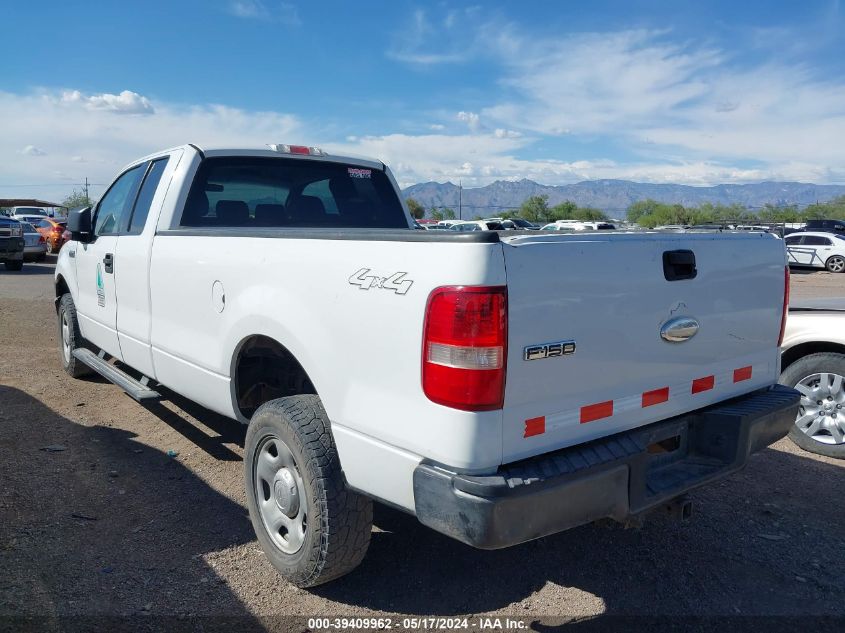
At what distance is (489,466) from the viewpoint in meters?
2.37

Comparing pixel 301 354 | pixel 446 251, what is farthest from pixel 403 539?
pixel 446 251

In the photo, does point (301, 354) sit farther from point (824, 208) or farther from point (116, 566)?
point (824, 208)

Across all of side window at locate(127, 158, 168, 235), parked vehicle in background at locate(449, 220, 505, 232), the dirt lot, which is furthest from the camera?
side window at locate(127, 158, 168, 235)

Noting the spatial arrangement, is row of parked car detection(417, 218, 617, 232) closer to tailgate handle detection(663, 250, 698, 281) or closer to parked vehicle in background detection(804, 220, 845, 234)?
tailgate handle detection(663, 250, 698, 281)

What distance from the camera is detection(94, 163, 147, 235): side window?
5121 mm

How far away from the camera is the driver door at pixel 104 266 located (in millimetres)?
5059

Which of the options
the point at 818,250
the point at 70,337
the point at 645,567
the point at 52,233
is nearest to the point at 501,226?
the point at 70,337

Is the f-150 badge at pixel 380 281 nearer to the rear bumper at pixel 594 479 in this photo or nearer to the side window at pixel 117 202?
the rear bumper at pixel 594 479

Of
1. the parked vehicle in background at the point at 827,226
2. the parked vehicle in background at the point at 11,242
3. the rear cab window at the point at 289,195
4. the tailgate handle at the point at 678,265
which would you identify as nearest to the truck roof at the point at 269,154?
the rear cab window at the point at 289,195

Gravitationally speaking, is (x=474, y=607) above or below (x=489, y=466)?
below

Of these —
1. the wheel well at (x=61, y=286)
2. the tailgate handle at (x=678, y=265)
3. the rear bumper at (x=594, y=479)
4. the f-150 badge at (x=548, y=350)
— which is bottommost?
the rear bumper at (x=594, y=479)

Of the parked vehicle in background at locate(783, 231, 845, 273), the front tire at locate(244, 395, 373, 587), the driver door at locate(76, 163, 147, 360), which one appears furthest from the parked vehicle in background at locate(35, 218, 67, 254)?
the parked vehicle in background at locate(783, 231, 845, 273)

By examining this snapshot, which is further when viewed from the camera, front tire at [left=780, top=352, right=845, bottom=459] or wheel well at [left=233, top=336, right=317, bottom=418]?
front tire at [left=780, top=352, right=845, bottom=459]

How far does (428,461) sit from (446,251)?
29.0 inches
